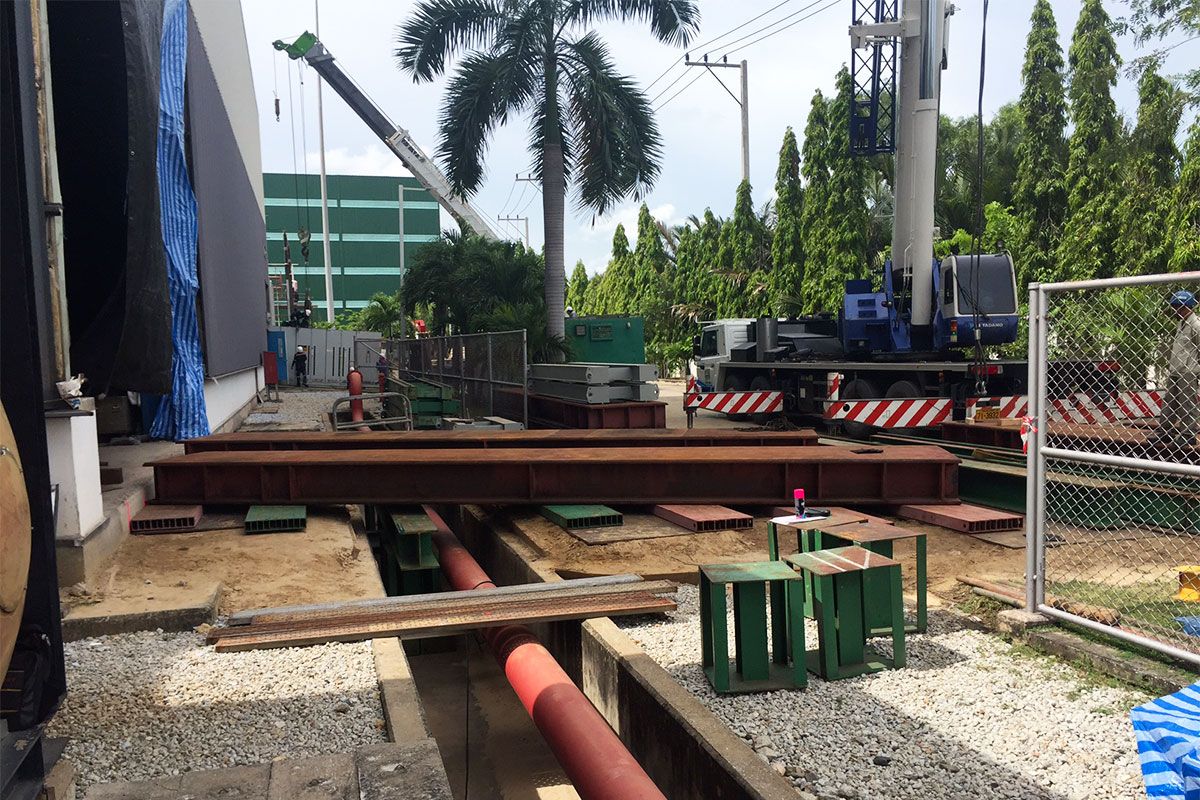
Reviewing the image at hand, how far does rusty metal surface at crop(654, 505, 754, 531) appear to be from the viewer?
8.55 meters

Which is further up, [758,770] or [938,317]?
[938,317]

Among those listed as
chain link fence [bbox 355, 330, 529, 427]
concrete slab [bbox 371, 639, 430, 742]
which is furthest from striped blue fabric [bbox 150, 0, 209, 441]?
concrete slab [bbox 371, 639, 430, 742]

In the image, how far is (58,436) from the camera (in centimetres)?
611

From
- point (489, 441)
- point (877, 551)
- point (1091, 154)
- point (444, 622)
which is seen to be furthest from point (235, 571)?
point (1091, 154)

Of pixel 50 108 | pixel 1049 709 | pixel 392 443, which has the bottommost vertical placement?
pixel 1049 709

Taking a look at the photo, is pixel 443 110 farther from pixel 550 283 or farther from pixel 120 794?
pixel 120 794

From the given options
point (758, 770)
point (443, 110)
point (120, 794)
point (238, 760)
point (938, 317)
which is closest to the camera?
point (120, 794)

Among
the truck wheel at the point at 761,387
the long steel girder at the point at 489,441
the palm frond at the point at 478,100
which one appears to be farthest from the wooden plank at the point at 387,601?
the palm frond at the point at 478,100

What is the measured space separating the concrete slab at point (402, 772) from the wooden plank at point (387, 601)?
2.32 m

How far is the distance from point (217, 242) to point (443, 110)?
24.9 feet

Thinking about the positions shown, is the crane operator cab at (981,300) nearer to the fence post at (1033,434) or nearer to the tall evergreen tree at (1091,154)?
the fence post at (1033,434)

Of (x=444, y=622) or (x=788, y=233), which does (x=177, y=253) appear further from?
(x=788, y=233)

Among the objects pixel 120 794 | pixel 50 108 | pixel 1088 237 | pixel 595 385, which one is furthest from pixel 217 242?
pixel 1088 237

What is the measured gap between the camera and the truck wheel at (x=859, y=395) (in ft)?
52.4
